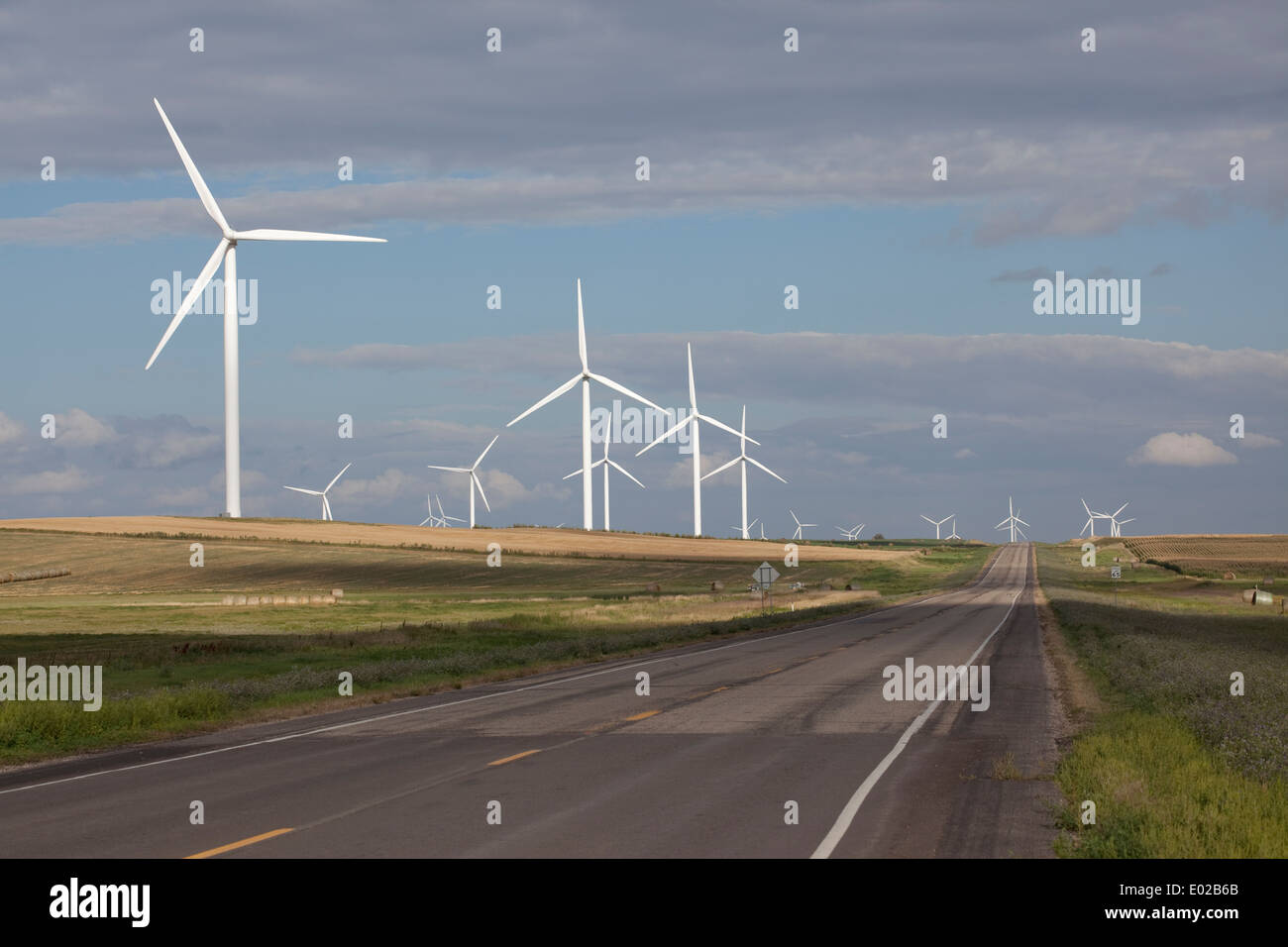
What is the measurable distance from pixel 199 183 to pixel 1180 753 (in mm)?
79643

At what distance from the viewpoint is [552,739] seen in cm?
1991

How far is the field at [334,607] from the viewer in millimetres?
27938

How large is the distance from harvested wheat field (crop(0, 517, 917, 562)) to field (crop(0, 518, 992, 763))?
0.50 meters

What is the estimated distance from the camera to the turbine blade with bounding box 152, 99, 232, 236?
252 feet

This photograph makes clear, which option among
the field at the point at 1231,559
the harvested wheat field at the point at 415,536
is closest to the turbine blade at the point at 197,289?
the harvested wheat field at the point at 415,536

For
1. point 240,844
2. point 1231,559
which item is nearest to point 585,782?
point 240,844

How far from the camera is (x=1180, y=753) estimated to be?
1634 centimetres

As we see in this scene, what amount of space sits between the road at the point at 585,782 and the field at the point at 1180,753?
2.45 feet

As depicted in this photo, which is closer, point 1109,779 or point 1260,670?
point 1109,779
